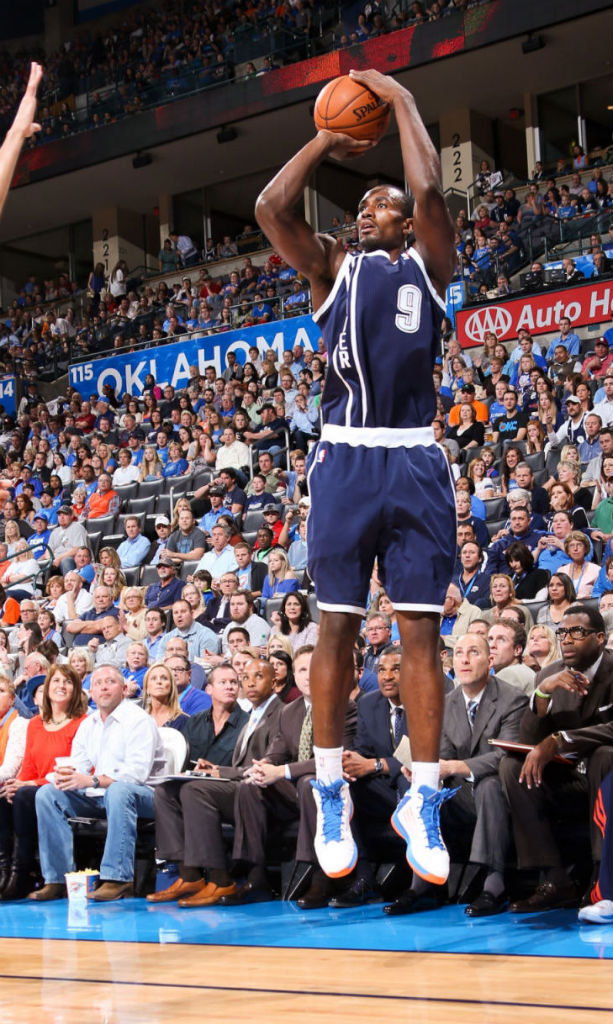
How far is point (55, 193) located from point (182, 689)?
60.6 ft

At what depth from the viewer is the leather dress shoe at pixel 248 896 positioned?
247 inches

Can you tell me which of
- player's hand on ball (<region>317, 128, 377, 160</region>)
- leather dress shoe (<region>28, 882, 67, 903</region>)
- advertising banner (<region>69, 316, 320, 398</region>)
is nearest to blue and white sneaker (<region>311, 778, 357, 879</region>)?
player's hand on ball (<region>317, 128, 377, 160</region>)

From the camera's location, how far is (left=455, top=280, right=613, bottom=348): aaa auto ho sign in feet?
45.9

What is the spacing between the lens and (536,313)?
14477 mm

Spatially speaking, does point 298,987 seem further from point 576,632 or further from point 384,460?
point 576,632

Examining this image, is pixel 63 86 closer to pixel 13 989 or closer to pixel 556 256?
pixel 556 256

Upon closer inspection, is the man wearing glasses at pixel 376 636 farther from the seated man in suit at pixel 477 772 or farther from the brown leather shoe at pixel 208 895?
the brown leather shoe at pixel 208 895

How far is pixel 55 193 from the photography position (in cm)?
2455

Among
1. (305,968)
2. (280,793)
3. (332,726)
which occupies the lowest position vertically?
(305,968)

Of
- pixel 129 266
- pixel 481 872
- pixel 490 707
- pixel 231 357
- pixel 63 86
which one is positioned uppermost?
pixel 63 86

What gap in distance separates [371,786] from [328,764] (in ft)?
7.87

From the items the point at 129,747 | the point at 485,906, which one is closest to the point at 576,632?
the point at 485,906

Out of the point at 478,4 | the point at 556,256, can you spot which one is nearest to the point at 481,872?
the point at 556,256

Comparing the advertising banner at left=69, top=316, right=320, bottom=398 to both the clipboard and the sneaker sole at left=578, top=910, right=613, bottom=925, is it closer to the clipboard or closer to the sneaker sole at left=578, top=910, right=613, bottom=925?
the clipboard
